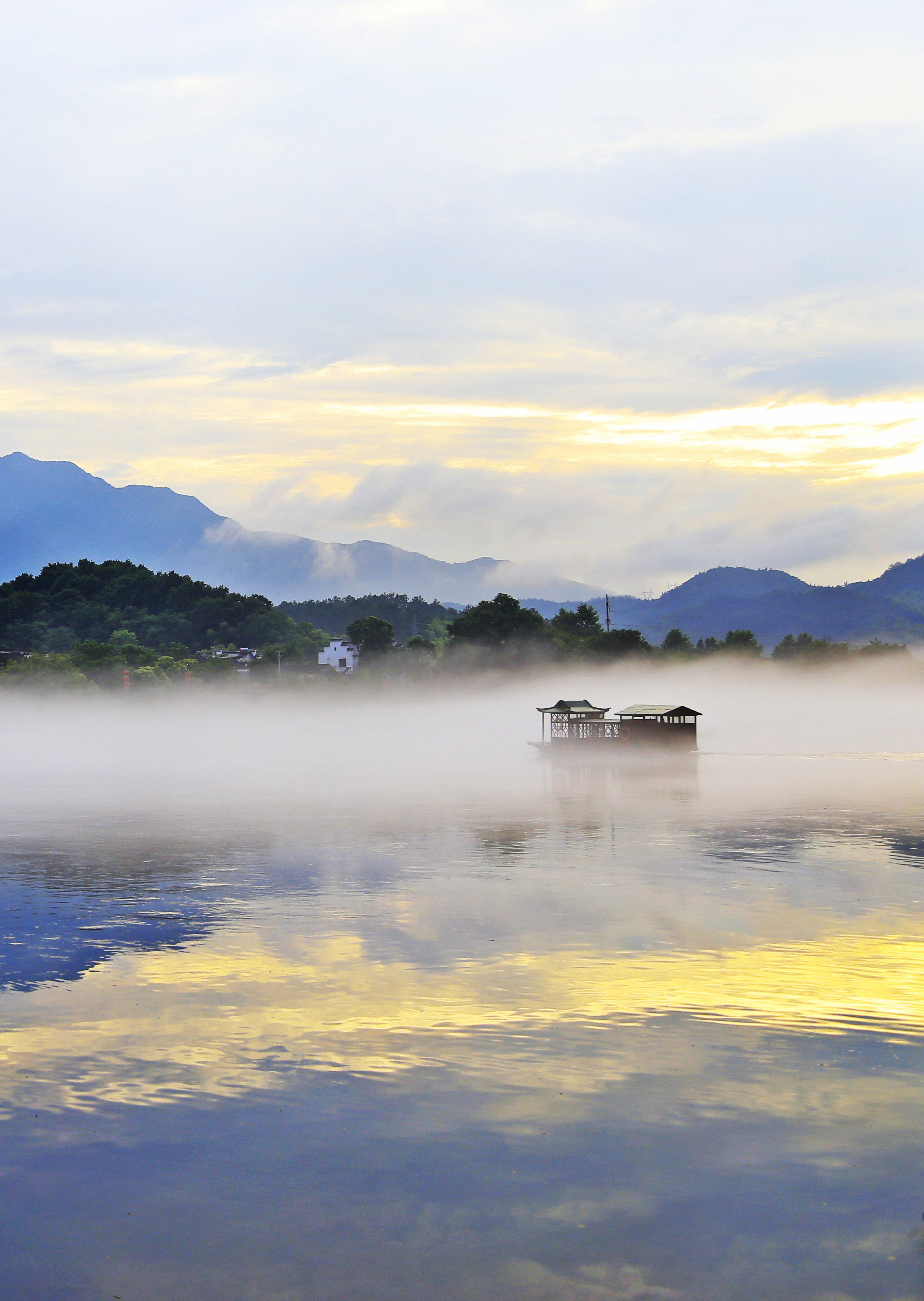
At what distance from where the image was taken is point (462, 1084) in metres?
17.8

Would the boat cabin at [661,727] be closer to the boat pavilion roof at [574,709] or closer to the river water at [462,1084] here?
the boat pavilion roof at [574,709]

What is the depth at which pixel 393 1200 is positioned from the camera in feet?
47.0

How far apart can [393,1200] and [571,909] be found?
18500mm

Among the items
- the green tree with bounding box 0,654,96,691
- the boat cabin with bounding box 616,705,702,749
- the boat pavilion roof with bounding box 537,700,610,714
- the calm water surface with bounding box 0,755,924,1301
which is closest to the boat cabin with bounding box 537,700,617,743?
the boat pavilion roof with bounding box 537,700,610,714

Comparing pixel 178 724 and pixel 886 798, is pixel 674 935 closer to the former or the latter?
pixel 886 798

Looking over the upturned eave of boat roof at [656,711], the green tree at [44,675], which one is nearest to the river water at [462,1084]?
the upturned eave of boat roof at [656,711]

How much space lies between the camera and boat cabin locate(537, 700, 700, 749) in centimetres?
10488

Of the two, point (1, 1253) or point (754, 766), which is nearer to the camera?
point (1, 1253)

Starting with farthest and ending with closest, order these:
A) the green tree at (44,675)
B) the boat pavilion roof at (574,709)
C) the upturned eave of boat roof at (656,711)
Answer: the green tree at (44,675), the boat pavilion roof at (574,709), the upturned eave of boat roof at (656,711)

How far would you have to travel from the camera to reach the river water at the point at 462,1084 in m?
13.0

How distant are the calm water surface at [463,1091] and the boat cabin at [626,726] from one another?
68.7 m

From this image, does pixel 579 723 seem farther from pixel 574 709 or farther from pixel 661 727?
pixel 661 727

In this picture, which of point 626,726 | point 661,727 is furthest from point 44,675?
point 661,727

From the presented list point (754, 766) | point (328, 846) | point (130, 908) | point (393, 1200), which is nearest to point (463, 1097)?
point (393, 1200)
